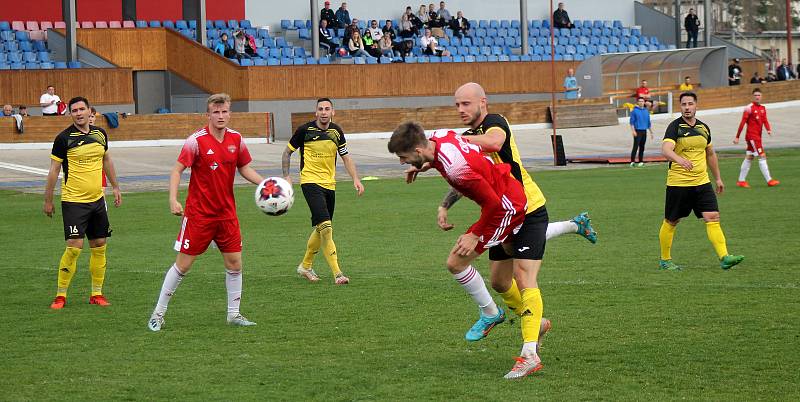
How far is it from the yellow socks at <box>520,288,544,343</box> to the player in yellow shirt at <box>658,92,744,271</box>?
201 inches

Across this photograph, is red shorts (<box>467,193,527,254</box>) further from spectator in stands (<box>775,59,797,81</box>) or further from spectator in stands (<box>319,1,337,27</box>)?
spectator in stands (<box>775,59,797,81</box>)

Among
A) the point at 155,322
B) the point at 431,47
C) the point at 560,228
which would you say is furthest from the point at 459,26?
the point at 155,322

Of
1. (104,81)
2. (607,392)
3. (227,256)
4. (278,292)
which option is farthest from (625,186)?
(104,81)

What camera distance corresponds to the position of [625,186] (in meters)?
23.6

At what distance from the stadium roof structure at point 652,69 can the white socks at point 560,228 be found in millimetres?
34082

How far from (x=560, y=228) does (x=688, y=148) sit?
2759 millimetres

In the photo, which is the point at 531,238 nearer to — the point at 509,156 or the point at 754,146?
the point at 509,156

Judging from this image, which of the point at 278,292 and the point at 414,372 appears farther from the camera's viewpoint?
the point at 278,292

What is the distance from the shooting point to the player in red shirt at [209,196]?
897cm

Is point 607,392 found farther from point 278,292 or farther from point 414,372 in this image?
point 278,292

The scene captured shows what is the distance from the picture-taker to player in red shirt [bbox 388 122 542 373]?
6.70 m

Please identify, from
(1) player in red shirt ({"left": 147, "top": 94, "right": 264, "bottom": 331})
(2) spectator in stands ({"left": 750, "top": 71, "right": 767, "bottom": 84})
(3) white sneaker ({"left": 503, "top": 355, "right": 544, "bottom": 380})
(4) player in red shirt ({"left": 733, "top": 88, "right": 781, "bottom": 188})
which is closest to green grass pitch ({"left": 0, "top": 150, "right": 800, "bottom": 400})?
(3) white sneaker ({"left": 503, "top": 355, "right": 544, "bottom": 380})

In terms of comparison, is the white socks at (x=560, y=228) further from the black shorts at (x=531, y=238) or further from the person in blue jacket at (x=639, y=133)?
the person in blue jacket at (x=639, y=133)

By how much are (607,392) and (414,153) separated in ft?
6.31
